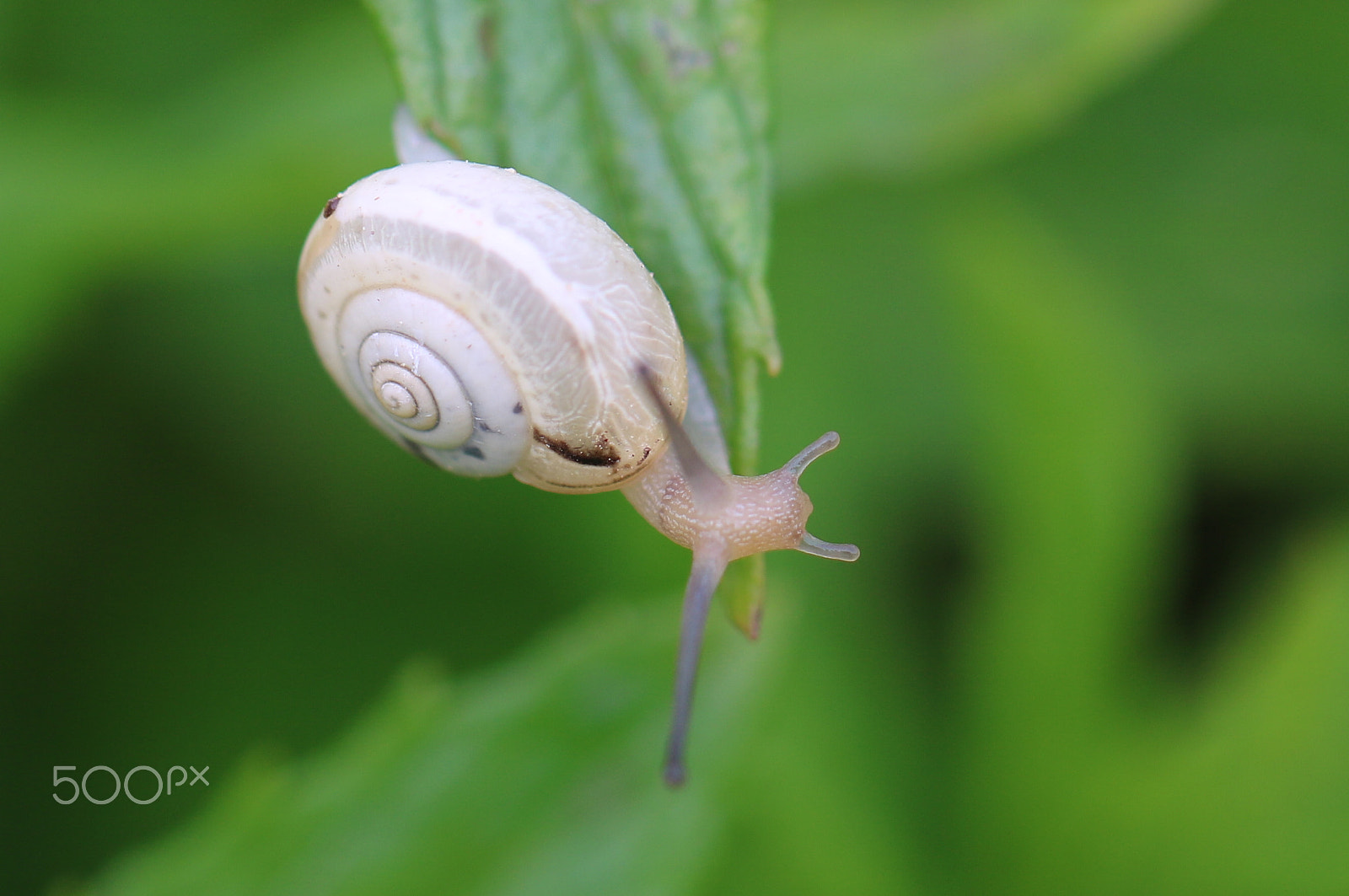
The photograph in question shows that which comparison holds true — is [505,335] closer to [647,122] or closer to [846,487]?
[647,122]

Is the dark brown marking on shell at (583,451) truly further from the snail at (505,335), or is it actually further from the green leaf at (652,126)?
the green leaf at (652,126)

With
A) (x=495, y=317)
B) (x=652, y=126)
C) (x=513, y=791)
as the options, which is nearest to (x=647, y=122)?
(x=652, y=126)

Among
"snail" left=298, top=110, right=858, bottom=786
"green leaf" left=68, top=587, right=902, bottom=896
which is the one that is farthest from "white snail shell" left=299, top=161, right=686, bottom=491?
"green leaf" left=68, top=587, right=902, bottom=896

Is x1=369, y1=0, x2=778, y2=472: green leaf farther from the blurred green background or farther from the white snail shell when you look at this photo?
the blurred green background

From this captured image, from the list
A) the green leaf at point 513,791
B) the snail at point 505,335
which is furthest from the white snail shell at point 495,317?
the green leaf at point 513,791

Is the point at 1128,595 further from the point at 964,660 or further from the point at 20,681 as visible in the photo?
the point at 20,681

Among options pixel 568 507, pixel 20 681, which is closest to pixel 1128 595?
pixel 568 507
